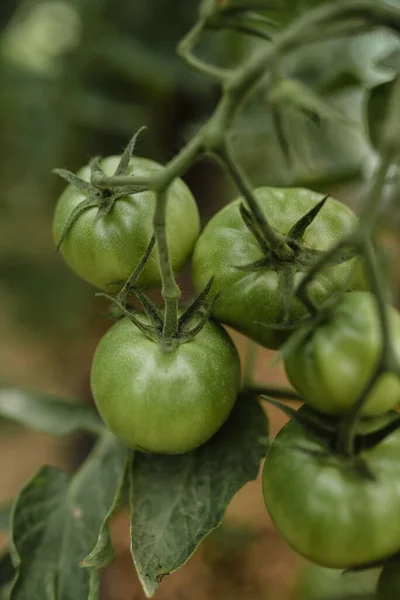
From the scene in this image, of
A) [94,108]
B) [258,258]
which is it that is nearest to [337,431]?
[258,258]

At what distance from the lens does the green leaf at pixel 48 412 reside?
81 cm

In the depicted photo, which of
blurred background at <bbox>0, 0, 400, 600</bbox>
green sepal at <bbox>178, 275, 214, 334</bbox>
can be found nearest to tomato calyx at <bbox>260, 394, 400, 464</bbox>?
green sepal at <bbox>178, 275, 214, 334</bbox>

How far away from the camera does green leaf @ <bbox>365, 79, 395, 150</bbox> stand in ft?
2.00

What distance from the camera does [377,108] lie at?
622 mm

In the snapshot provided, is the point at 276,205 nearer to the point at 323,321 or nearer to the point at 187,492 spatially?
the point at 323,321

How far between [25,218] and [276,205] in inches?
42.6

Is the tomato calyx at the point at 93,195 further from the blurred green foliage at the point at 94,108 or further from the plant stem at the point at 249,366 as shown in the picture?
the blurred green foliage at the point at 94,108

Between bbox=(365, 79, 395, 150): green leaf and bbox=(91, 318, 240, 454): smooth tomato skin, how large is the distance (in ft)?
0.87

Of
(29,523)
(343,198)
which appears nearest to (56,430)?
(29,523)

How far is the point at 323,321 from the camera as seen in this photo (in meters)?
0.44

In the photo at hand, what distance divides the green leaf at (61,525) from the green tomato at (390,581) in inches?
9.5

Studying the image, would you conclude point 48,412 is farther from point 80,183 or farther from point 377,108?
point 377,108

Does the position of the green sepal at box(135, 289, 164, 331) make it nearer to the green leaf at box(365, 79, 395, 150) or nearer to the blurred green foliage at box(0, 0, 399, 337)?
the green leaf at box(365, 79, 395, 150)

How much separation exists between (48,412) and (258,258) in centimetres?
45
